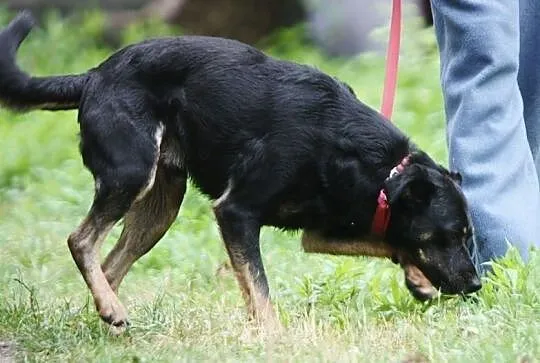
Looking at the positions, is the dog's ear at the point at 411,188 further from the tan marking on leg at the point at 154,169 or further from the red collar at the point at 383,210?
the tan marking on leg at the point at 154,169

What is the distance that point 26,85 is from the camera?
21.7ft

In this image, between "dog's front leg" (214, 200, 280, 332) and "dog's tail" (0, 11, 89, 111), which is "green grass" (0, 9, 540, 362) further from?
"dog's tail" (0, 11, 89, 111)

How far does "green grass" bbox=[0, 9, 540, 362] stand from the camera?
18.7 feet

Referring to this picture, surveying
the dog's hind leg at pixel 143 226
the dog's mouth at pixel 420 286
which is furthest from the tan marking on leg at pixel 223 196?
the dog's mouth at pixel 420 286

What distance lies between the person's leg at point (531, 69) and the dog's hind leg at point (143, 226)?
1.89 m

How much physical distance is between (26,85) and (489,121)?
88.0 inches

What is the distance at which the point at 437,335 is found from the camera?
5820 millimetres

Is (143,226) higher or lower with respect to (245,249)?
lower

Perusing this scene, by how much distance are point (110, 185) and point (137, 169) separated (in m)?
0.14

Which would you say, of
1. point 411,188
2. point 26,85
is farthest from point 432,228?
point 26,85

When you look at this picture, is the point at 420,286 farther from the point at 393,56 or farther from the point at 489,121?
the point at 393,56

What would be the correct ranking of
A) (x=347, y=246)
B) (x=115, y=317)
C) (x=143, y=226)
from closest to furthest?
(x=115, y=317) → (x=347, y=246) → (x=143, y=226)

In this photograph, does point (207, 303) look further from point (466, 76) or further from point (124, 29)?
point (124, 29)

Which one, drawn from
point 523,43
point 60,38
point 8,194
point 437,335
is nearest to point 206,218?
point 8,194
